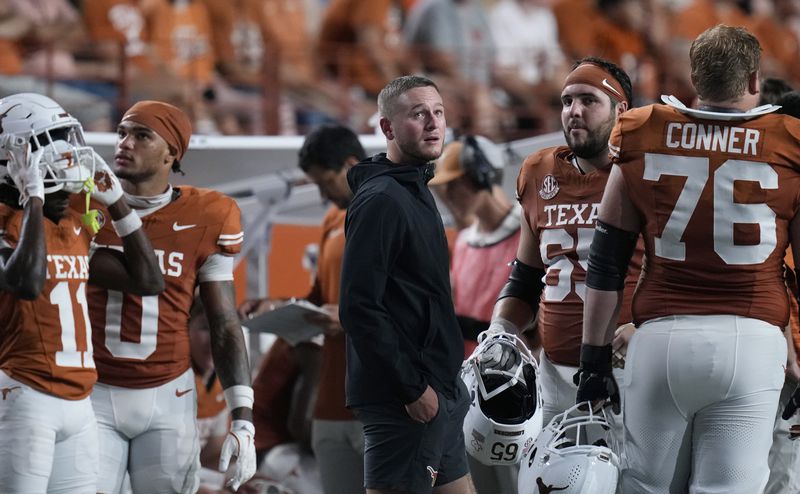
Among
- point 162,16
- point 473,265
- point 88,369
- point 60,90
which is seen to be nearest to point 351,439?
point 473,265

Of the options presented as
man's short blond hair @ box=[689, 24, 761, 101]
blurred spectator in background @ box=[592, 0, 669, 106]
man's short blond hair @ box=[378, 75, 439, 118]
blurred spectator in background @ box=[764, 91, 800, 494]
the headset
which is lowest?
blurred spectator in background @ box=[764, 91, 800, 494]

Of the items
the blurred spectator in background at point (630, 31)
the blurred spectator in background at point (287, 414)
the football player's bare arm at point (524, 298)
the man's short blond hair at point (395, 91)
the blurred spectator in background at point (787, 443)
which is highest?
the blurred spectator in background at point (630, 31)

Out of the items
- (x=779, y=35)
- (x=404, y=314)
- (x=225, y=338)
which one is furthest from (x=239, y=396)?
(x=779, y=35)

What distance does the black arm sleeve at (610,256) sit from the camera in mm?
3945

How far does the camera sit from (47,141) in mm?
4176

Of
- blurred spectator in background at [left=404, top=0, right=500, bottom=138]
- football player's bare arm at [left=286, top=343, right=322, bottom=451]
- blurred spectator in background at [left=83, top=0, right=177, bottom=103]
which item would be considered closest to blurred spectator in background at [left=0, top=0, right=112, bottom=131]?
blurred spectator in background at [left=83, top=0, right=177, bottom=103]

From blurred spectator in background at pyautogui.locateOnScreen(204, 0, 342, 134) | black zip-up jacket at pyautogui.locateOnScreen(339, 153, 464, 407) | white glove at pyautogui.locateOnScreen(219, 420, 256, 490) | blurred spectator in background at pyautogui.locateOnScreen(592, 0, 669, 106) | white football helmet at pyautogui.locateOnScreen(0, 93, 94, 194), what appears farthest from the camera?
blurred spectator in background at pyautogui.locateOnScreen(592, 0, 669, 106)

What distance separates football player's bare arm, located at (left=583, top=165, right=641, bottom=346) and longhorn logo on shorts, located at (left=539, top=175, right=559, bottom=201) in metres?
0.62

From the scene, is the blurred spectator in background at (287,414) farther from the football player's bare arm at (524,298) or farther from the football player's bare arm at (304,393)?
the football player's bare arm at (524,298)

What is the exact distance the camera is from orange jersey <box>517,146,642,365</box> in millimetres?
4500

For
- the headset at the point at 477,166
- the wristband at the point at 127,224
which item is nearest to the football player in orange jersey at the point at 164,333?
the wristband at the point at 127,224

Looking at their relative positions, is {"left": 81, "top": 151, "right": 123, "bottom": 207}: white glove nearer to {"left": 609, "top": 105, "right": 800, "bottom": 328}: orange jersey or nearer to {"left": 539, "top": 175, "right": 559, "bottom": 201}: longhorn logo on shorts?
{"left": 539, "top": 175, "right": 559, "bottom": 201}: longhorn logo on shorts

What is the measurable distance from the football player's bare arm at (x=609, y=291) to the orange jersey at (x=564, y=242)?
18.9 inches

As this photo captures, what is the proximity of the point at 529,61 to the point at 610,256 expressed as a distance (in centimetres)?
765
